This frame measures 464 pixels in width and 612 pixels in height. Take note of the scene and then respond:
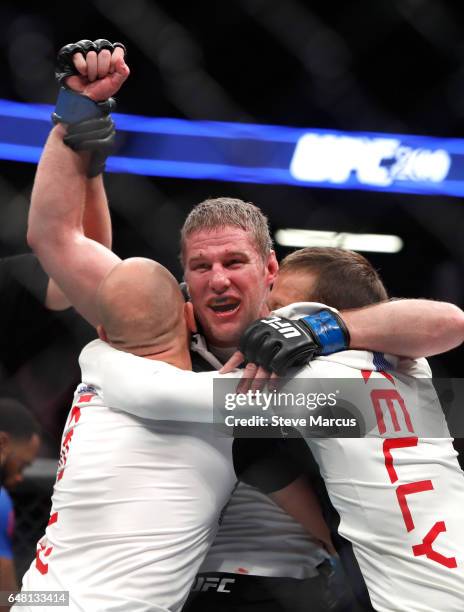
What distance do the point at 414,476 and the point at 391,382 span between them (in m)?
0.14

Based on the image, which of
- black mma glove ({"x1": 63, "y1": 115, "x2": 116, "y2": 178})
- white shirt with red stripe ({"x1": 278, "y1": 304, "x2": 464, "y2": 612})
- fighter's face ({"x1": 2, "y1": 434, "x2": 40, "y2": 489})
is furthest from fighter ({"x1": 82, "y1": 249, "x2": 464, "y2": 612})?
fighter's face ({"x1": 2, "y1": 434, "x2": 40, "y2": 489})

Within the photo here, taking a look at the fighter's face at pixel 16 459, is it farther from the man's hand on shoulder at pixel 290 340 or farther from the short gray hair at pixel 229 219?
the man's hand on shoulder at pixel 290 340

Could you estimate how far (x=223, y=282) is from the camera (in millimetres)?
1301

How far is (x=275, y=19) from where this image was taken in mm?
2977

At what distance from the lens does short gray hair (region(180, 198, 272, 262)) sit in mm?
1353

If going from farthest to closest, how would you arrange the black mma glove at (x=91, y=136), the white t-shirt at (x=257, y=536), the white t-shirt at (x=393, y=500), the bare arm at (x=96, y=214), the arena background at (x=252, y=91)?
the arena background at (x=252, y=91) < the bare arm at (x=96, y=214) < the black mma glove at (x=91, y=136) < the white t-shirt at (x=257, y=536) < the white t-shirt at (x=393, y=500)

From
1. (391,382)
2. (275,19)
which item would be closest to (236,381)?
(391,382)

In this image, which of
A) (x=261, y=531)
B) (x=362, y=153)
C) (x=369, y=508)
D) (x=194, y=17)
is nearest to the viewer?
(x=369, y=508)

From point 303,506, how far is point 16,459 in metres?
1.14

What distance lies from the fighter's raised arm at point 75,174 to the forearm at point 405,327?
0.44 meters

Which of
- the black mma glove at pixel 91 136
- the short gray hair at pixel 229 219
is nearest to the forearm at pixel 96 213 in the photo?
the black mma glove at pixel 91 136

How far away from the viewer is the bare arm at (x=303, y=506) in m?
1.24

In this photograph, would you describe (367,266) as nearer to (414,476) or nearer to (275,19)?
(414,476)

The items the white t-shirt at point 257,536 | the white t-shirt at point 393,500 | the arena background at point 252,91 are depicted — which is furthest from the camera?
the arena background at point 252,91
